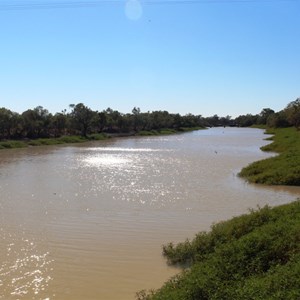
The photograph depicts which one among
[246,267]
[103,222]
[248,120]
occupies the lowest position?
[103,222]

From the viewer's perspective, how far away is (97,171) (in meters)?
28.9

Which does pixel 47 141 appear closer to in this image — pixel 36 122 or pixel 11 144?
pixel 36 122

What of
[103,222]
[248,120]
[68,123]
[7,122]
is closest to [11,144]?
[7,122]

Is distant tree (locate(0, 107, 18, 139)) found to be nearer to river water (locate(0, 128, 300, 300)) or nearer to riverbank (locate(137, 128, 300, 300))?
river water (locate(0, 128, 300, 300))

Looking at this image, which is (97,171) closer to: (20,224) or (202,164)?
(202,164)

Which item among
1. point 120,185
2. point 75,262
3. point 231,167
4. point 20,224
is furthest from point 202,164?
point 75,262

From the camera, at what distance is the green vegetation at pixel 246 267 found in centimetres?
591

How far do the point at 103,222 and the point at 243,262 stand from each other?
7357 millimetres

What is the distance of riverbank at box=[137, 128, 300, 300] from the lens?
5.96 m

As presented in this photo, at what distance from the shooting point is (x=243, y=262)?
7.27 metres

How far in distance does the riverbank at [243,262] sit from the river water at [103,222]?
948mm

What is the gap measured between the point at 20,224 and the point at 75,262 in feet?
15.3

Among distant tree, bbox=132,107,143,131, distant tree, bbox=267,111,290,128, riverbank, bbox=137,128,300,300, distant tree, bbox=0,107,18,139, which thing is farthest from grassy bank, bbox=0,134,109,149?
riverbank, bbox=137,128,300,300

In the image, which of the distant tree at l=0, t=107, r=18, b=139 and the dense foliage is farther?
the dense foliage
